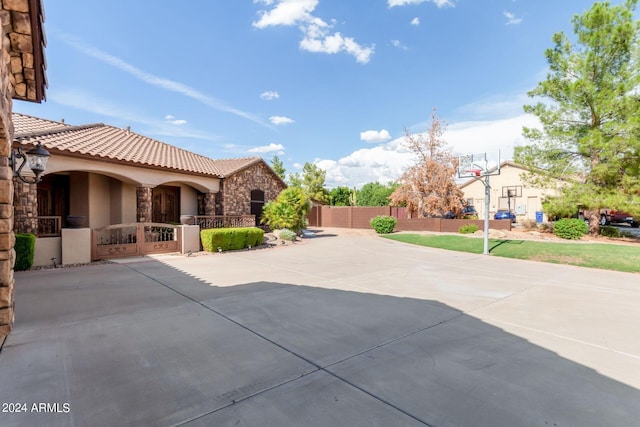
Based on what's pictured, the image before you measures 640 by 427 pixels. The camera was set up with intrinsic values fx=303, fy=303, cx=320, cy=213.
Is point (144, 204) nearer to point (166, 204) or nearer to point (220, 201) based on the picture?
point (166, 204)

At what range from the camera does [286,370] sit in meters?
3.21

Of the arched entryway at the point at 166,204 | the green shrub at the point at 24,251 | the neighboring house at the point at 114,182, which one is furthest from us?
the arched entryway at the point at 166,204

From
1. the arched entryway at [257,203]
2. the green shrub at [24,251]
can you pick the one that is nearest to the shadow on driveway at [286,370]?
the green shrub at [24,251]

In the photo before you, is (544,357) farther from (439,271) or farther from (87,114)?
(87,114)

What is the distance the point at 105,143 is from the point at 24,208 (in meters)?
4.69

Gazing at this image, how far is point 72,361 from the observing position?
3344 mm

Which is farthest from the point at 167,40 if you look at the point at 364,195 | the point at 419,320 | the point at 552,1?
the point at 364,195

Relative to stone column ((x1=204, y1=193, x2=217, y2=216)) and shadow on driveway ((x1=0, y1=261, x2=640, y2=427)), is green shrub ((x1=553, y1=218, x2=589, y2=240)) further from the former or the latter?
stone column ((x1=204, y1=193, x2=217, y2=216))

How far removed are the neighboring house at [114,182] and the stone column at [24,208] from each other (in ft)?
0.07

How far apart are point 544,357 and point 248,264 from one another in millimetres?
7995

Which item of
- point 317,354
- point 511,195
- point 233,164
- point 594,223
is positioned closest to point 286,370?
point 317,354

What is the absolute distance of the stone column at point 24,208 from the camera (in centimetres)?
895

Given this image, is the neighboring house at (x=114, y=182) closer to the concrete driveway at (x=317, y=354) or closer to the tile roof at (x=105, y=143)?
the tile roof at (x=105, y=143)

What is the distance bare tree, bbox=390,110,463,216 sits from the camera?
24.6 metres
